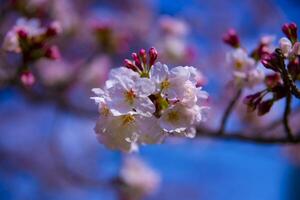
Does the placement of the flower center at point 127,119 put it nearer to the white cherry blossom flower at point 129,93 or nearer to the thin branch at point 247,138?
the white cherry blossom flower at point 129,93

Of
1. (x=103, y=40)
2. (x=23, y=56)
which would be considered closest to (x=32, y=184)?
(x=103, y=40)

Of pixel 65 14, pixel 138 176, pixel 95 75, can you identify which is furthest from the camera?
pixel 95 75

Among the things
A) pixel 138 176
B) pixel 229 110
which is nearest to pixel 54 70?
pixel 138 176

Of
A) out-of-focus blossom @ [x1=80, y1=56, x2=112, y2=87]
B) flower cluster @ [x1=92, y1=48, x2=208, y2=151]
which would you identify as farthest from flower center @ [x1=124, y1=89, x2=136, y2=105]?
out-of-focus blossom @ [x1=80, y1=56, x2=112, y2=87]

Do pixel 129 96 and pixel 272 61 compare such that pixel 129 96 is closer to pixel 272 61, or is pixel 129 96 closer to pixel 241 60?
pixel 272 61

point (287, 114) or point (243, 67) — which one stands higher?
point (243, 67)

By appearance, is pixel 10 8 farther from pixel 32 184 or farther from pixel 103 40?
pixel 32 184

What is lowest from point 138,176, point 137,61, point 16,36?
point 137,61
